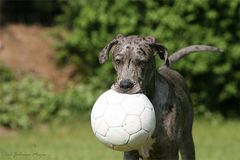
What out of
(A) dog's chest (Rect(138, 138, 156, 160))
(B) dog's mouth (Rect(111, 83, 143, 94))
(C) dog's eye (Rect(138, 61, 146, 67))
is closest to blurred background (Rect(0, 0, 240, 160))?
(A) dog's chest (Rect(138, 138, 156, 160))

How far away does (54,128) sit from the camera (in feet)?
45.3

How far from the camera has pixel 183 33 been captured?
1391 centimetres

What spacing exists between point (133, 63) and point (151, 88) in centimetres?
46

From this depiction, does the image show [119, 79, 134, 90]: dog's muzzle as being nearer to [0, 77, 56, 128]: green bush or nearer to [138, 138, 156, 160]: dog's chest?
[138, 138, 156, 160]: dog's chest

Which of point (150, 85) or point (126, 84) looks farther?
point (150, 85)

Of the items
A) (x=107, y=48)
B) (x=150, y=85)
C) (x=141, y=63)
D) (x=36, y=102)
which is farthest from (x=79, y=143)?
(x=141, y=63)

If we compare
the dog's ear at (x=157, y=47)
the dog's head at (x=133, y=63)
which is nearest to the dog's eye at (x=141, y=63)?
the dog's head at (x=133, y=63)

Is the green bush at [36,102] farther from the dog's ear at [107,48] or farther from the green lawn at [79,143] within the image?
the dog's ear at [107,48]

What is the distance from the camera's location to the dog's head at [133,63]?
21.8 ft

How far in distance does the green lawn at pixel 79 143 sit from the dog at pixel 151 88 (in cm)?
285

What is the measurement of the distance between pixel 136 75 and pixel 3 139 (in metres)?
6.75

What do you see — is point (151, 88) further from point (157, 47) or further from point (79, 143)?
point (79, 143)

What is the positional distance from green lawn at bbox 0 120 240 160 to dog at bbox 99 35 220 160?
9.35 feet

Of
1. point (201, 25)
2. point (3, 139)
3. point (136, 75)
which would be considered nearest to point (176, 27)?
point (201, 25)
